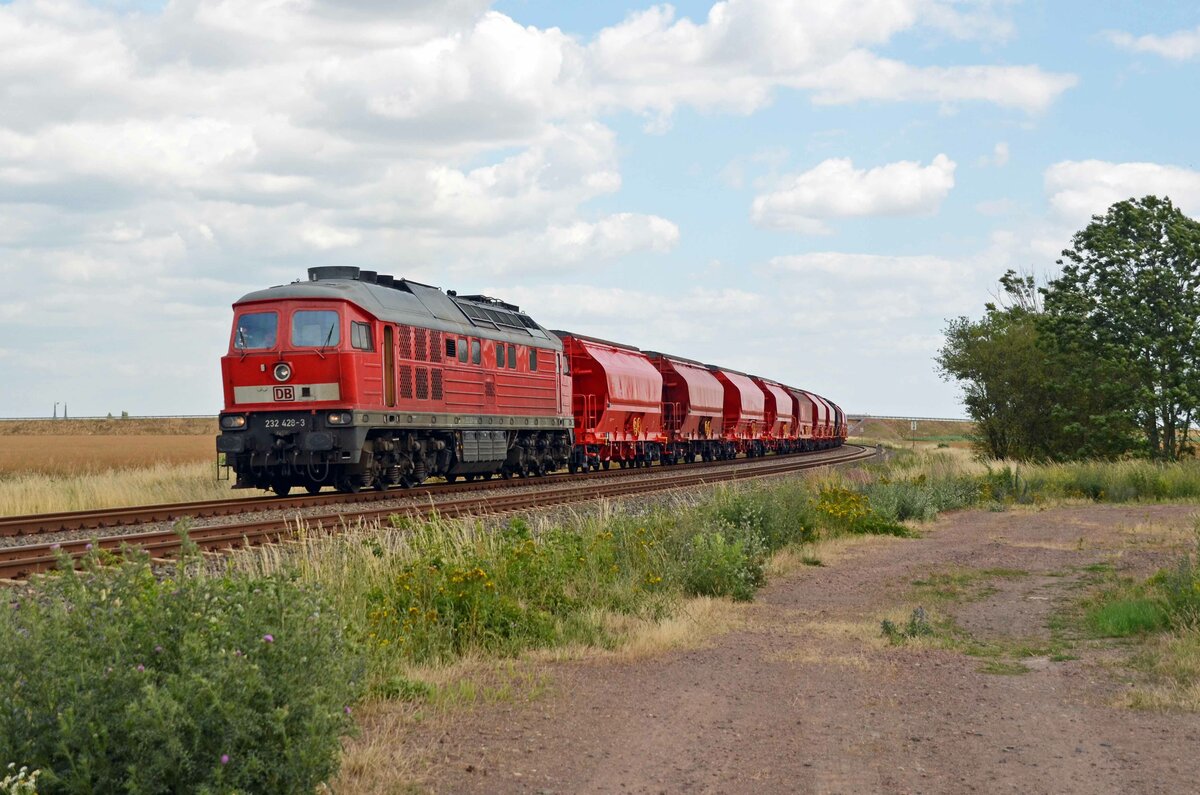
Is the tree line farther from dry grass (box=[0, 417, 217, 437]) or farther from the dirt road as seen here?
dry grass (box=[0, 417, 217, 437])

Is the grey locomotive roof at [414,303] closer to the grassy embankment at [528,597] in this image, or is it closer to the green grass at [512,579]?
the grassy embankment at [528,597]

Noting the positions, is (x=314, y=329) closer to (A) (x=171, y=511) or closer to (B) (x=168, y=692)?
(A) (x=171, y=511)

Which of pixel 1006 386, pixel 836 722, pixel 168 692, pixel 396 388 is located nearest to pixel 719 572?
pixel 836 722

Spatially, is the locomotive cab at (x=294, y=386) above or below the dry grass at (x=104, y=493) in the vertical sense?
above

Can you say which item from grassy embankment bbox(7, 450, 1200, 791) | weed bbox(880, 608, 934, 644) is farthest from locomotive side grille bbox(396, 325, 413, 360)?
weed bbox(880, 608, 934, 644)

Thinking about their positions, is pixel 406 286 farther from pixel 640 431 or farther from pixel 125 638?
pixel 125 638

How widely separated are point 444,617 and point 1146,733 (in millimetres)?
5114

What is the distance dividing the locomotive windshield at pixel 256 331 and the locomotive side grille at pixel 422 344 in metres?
2.81

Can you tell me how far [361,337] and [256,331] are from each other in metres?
1.90

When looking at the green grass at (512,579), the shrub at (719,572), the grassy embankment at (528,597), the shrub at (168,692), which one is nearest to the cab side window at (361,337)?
the grassy embankment at (528,597)

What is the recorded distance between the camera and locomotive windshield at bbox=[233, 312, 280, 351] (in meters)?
21.5

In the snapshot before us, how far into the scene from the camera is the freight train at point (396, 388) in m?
21.1

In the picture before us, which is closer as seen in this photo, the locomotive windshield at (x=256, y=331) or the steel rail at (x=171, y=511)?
the steel rail at (x=171, y=511)

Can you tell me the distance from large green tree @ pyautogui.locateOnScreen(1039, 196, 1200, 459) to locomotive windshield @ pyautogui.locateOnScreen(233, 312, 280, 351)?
62.9 feet
